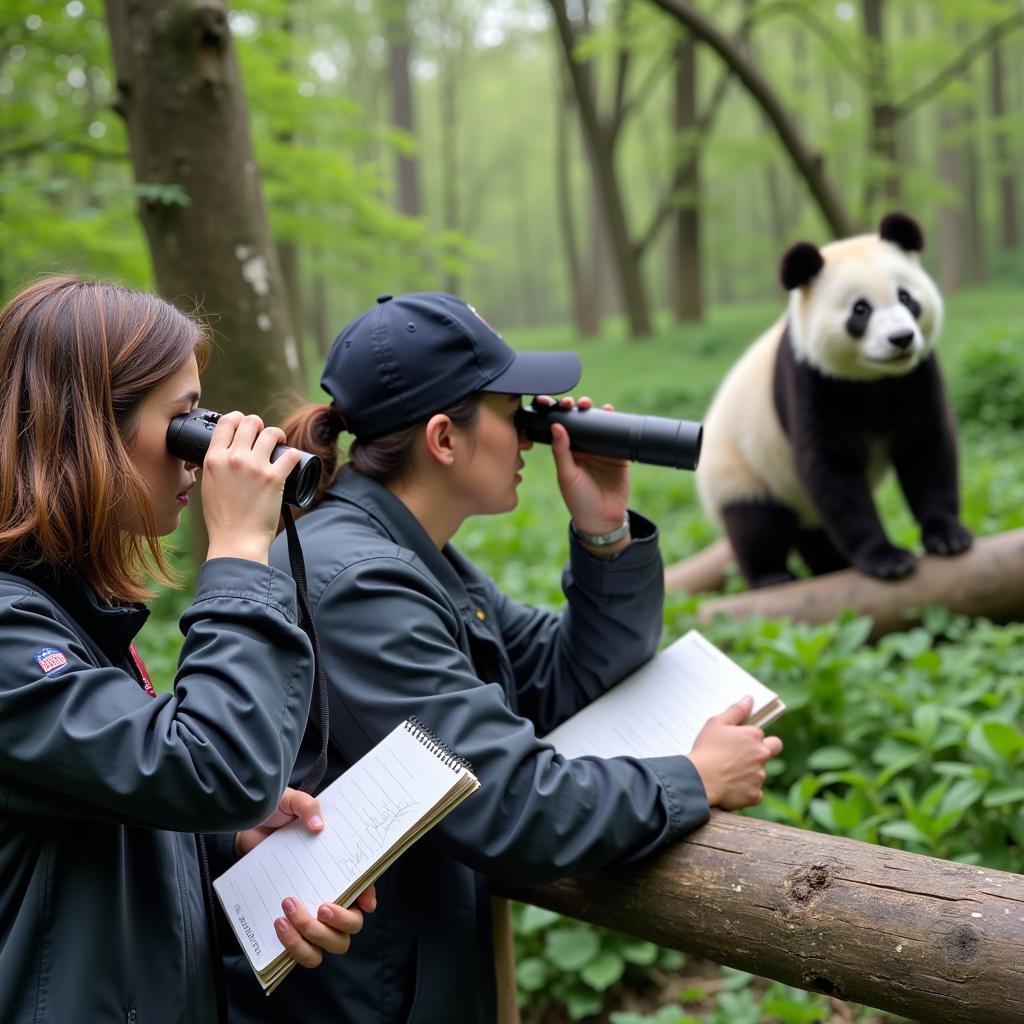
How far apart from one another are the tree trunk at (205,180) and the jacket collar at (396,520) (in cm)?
189

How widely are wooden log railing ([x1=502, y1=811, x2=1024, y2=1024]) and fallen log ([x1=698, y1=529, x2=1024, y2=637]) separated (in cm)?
214

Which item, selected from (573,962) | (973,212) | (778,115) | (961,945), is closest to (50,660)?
(961,945)

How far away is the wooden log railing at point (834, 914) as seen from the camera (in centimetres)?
143

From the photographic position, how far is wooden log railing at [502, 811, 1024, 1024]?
1.43 meters

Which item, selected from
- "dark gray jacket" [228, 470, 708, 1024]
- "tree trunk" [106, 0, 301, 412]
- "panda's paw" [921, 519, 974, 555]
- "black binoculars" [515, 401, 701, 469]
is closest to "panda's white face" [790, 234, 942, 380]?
"panda's paw" [921, 519, 974, 555]

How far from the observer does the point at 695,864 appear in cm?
171

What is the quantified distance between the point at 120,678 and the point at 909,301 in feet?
11.9

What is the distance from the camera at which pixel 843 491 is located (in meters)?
4.20

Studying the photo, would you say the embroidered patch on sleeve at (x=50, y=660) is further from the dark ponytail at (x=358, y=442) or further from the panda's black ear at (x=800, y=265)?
the panda's black ear at (x=800, y=265)

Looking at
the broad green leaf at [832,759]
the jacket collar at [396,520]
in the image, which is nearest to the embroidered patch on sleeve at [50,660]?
the jacket collar at [396,520]

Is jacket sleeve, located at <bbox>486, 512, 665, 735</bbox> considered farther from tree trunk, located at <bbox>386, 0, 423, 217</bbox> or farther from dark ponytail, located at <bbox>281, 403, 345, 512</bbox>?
tree trunk, located at <bbox>386, 0, 423, 217</bbox>

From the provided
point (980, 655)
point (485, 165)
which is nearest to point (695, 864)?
point (980, 655)

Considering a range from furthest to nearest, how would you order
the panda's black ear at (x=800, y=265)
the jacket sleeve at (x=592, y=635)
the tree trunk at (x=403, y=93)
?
1. the tree trunk at (x=403, y=93)
2. the panda's black ear at (x=800, y=265)
3. the jacket sleeve at (x=592, y=635)

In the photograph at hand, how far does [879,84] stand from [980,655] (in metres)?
13.2
